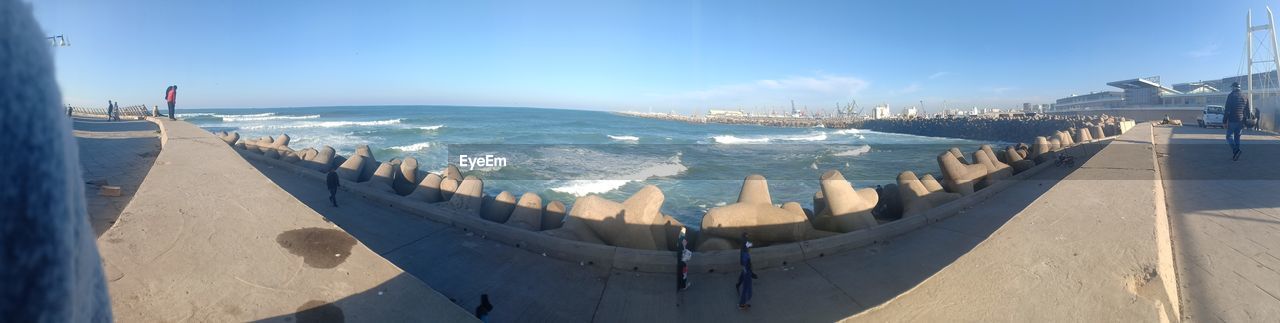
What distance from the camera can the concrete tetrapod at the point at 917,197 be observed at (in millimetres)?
7309

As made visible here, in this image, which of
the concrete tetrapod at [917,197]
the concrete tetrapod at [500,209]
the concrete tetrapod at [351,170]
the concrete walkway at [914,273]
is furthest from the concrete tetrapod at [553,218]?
the concrete tetrapod at [351,170]

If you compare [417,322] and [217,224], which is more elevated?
[217,224]

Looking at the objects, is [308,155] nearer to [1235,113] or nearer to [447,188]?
[447,188]

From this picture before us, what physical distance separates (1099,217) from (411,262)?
707 cm

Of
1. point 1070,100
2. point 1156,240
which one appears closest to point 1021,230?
point 1156,240

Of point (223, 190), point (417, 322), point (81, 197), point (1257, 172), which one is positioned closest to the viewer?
point (81, 197)

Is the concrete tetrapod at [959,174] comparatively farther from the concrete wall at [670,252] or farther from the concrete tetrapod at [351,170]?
the concrete tetrapod at [351,170]

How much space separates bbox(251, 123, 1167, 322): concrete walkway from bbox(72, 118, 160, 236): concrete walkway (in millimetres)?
2527

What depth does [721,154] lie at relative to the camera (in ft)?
101

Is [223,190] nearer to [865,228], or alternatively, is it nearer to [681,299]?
[681,299]

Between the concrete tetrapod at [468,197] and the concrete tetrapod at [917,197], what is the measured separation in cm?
634

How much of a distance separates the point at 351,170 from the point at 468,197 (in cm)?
387

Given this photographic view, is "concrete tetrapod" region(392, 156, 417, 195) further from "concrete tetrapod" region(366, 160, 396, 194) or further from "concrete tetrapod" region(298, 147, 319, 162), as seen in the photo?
"concrete tetrapod" region(298, 147, 319, 162)

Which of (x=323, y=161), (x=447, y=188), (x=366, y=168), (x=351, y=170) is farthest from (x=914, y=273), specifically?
(x=323, y=161)
